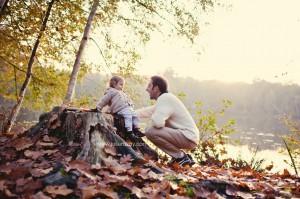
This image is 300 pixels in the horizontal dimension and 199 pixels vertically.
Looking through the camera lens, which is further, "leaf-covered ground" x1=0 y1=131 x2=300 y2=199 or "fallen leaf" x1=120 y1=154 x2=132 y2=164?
"fallen leaf" x1=120 y1=154 x2=132 y2=164

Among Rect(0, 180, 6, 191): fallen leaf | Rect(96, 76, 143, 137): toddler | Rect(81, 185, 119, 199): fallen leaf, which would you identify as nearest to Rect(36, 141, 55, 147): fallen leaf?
Rect(0, 180, 6, 191): fallen leaf

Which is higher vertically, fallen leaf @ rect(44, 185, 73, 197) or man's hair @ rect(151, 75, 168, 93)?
man's hair @ rect(151, 75, 168, 93)

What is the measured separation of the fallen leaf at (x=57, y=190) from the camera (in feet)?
8.93

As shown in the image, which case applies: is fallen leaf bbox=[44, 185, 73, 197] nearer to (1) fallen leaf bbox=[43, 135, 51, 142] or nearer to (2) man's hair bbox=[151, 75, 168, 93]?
(1) fallen leaf bbox=[43, 135, 51, 142]

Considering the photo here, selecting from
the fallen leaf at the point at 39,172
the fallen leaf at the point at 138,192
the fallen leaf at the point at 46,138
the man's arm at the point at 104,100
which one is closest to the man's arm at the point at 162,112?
the man's arm at the point at 104,100

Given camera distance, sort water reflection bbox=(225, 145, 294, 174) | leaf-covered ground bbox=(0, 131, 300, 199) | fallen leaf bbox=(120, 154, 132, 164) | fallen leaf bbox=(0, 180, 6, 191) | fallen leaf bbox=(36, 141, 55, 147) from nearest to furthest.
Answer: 1. fallen leaf bbox=(0, 180, 6, 191)
2. leaf-covered ground bbox=(0, 131, 300, 199)
3. fallen leaf bbox=(120, 154, 132, 164)
4. fallen leaf bbox=(36, 141, 55, 147)
5. water reflection bbox=(225, 145, 294, 174)

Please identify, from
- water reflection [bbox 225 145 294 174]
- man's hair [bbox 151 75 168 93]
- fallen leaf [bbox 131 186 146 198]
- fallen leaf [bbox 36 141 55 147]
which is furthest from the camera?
water reflection [bbox 225 145 294 174]

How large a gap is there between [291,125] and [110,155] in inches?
311

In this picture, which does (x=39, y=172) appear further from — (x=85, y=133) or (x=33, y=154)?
(x=85, y=133)

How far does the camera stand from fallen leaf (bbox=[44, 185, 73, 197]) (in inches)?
107

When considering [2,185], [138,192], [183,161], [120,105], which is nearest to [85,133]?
[138,192]

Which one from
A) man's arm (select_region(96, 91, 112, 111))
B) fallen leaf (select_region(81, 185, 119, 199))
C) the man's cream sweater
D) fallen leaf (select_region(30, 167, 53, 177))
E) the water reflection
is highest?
man's arm (select_region(96, 91, 112, 111))

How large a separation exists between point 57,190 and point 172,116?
9.41 ft

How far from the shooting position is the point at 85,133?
13.4ft
